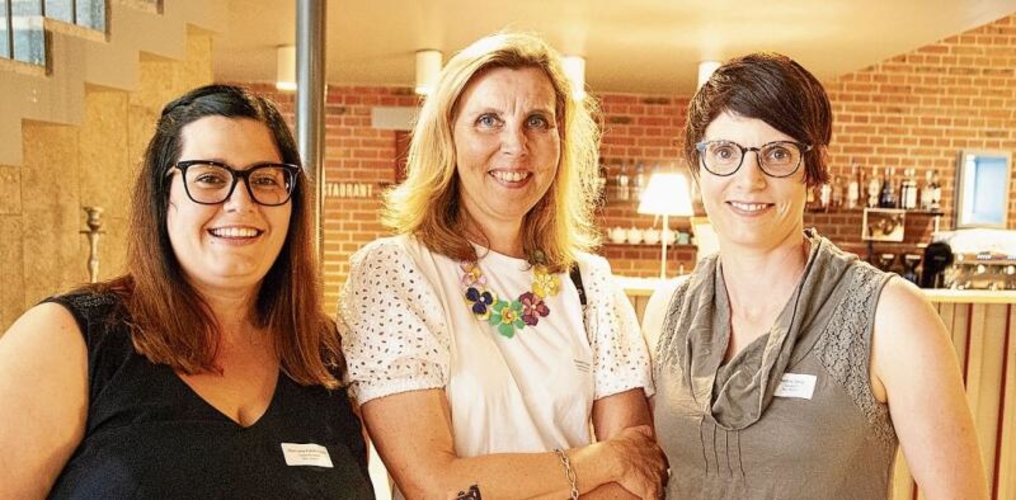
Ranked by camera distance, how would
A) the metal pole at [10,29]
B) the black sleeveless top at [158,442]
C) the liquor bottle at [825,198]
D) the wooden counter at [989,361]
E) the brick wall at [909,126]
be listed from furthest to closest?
the brick wall at [909,126], the liquor bottle at [825,198], the wooden counter at [989,361], the metal pole at [10,29], the black sleeveless top at [158,442]

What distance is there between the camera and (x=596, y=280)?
5.69 feet

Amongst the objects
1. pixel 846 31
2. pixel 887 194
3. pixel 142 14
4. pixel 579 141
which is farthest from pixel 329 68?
pixel 579 141

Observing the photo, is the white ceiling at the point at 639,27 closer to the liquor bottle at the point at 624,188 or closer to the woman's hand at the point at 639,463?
the liquor bottle at the point at 624,188

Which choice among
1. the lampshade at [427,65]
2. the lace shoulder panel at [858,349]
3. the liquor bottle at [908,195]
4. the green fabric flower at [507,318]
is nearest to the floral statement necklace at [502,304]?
the green fabric flower at [507,318]

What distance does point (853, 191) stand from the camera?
24.5ft

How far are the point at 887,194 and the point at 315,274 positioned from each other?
7.05 m

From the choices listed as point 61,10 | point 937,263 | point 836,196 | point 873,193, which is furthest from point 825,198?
point 61,10

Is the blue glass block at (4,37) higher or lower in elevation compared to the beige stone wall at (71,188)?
higher

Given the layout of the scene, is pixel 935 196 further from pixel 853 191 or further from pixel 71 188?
pixel 71 188

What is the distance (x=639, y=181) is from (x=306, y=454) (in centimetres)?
659

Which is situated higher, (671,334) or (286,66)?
(286,66)

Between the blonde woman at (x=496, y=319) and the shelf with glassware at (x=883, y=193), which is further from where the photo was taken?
the shelf with glassware at (x=883, y=193)

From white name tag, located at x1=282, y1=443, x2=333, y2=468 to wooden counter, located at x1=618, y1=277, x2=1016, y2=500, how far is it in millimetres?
2413

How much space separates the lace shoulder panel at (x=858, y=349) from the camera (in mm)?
1395
